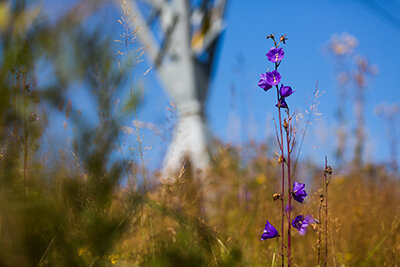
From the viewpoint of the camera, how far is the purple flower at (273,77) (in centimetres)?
62

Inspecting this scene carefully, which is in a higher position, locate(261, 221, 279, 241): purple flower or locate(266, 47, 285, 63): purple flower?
locate(266, 47, 285, 63): purple flower

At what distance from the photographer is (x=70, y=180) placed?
655mm

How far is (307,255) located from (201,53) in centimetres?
329

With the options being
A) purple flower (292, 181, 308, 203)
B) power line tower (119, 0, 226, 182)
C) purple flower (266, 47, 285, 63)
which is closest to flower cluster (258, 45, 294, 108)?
purple flower (266, 47, 285, 63)

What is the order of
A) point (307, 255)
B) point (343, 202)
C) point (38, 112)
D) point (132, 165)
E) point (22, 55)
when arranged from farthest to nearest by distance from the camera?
point (343, 202), point (307, 255), point (132, 165), point (38, 112), point (22, 55)

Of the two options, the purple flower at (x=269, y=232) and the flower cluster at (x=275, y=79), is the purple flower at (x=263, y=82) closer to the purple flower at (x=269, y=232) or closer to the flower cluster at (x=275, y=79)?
the flower cluster at (x=275, y=79)

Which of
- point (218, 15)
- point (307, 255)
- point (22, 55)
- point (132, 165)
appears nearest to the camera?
point (22, 55)

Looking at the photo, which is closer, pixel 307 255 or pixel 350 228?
pixel 307 255

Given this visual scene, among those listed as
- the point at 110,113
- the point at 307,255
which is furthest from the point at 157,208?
the point at 307,255

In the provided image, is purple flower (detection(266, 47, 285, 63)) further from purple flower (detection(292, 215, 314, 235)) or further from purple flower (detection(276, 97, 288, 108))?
purple flower (detection(292, 215, 314, 235))

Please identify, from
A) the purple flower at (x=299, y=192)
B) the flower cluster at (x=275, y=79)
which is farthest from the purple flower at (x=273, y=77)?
the purple flower at (x=299, y=192)

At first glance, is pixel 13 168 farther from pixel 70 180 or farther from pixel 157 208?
pixel 157 208

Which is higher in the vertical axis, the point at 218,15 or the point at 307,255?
the point at 218,15

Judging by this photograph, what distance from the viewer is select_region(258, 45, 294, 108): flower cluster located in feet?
2.02
